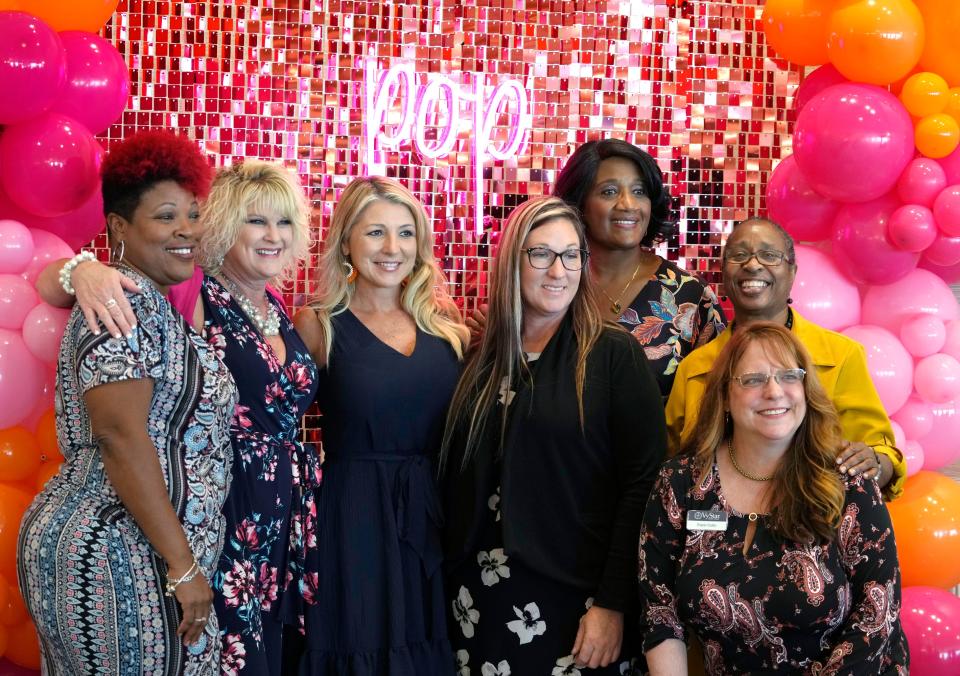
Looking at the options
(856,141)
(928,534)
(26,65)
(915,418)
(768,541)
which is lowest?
(928,534)

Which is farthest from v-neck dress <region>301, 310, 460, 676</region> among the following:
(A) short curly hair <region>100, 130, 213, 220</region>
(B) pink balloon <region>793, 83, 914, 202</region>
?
(B) pink balloon <region>793, 83, 914, 202</region>

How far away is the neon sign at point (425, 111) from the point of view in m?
4.76

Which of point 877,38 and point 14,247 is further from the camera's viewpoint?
point 877,38

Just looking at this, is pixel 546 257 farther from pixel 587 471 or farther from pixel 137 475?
pixel 137 475

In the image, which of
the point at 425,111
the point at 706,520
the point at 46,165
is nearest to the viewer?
the point at 706,520

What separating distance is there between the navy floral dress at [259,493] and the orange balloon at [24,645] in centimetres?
101

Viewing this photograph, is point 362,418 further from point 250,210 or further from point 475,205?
point 475,205

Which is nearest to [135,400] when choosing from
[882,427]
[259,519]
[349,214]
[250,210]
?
[259,519]

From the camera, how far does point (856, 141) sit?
12.0 feet

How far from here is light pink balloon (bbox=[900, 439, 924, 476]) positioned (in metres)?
3.87

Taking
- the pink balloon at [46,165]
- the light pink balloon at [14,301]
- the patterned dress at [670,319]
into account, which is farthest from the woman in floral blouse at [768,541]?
the pink balloon at [46,165]

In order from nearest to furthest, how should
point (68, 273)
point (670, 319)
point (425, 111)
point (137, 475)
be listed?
point (137, 475)
point (68, 273)
point (670, 319)
point (425, 111)

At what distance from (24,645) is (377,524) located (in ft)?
4.40

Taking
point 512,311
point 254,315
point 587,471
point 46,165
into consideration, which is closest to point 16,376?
point 46,165
